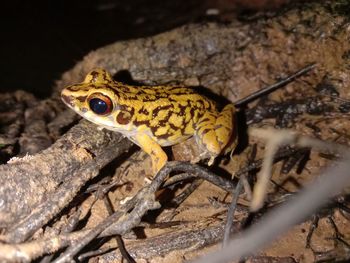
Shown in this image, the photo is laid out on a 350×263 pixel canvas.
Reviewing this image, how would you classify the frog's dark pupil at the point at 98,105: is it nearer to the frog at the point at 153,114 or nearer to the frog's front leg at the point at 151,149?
the frog at the point at 153,114

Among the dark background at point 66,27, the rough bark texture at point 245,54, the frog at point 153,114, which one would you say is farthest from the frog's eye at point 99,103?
the dark background at point 66,27

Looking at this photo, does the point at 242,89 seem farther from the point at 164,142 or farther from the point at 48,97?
the point at 48,97

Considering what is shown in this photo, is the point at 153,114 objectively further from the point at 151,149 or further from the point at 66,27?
the point at 66,27

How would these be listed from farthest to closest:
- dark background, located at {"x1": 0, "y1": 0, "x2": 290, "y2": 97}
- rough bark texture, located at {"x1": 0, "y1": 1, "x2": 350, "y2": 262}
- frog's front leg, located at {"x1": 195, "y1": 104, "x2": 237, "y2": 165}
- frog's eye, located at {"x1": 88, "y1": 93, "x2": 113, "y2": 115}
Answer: dark background, located at {"x1": 0, "y1": 0, "x2": 290, "y2": 97} < rough bark texture, located at {"x1": 0, "y1": 1, "x2": 350, "y2": 262} < frog's front leg, located at {"x1": 195, "y1": 104, "x2": 237, "y2": 165} < frog's eye, located at {"x1": 88, "y1": 93, "x2": 113, "y2": 115}

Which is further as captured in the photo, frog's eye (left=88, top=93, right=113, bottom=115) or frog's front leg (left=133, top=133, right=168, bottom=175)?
frog's front leg (left=133, top=133, right=168, bottom=175)

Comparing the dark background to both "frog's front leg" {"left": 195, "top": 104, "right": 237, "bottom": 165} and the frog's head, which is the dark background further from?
"frog's front leg" {"left": 195, "top": 104, "right": 237, "bottom": 165}

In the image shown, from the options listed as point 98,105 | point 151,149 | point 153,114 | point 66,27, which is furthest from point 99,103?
point 66,27

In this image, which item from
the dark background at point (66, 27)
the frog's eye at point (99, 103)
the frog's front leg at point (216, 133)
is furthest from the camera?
the dark background at point (66, 27)

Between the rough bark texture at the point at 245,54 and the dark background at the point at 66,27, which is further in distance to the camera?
the dark background at the point at 66,27

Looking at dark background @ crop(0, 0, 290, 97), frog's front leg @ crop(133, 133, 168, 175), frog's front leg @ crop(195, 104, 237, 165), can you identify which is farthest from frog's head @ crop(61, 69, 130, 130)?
dark background @ crop(0, 0, 290, 97)
